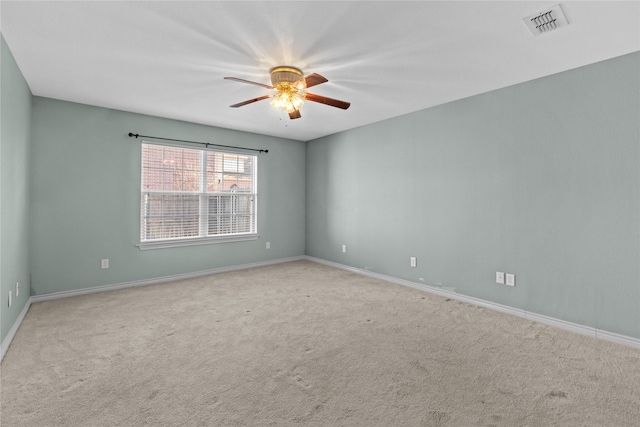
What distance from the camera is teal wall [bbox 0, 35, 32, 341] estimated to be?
245 cm

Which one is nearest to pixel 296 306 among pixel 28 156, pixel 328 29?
pixel 328 29

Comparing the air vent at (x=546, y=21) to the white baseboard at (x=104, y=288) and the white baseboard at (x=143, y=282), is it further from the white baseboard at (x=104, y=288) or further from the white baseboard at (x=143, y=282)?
the white baseboard at (x=143, y=282)

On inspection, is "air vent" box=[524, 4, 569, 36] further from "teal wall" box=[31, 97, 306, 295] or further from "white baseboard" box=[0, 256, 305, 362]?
"white baseboard" box=[0, 256, 305, 362]

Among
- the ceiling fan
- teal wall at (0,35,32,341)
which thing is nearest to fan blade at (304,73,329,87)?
the ceiling fan

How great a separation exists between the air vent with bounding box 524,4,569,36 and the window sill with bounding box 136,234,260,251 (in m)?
4.61

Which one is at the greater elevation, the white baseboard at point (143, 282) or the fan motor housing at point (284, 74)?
the fan motor housing at point (284, 74)

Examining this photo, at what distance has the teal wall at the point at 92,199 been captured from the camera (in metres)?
3.72

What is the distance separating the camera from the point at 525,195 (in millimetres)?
3209

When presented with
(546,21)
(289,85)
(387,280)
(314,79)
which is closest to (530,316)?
(387,280)

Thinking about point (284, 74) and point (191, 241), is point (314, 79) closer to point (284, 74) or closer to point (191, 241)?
point (284, 74)

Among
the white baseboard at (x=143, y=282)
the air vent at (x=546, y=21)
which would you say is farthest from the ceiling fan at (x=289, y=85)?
the white baseboard at (x=143, y=282)

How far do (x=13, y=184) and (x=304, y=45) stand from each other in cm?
286

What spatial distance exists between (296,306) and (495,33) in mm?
3078

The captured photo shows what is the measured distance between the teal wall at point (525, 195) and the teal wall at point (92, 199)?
9.52 feet
